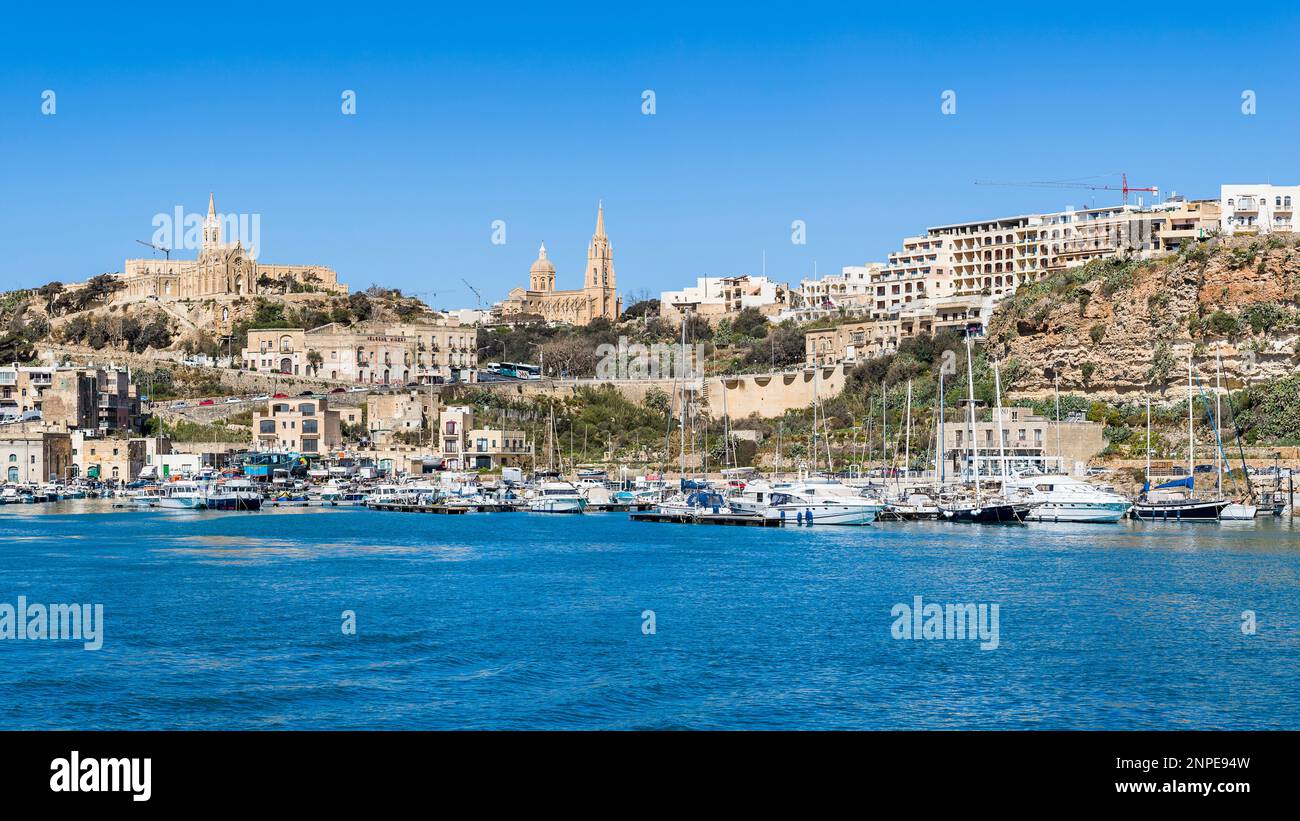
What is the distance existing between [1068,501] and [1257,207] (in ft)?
113

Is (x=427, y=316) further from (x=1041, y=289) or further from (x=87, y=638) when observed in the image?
(x=87, y=638)

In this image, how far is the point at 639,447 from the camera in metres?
77.1

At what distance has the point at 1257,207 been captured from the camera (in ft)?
244

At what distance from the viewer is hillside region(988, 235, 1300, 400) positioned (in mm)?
63438

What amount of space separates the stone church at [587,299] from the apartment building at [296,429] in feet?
169

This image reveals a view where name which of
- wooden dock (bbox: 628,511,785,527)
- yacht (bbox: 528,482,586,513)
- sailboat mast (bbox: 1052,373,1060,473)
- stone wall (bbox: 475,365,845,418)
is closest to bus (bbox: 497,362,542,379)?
stone wall (bbox: 475,365,845,418)

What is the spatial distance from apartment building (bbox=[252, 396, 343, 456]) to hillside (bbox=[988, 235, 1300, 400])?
116 ft

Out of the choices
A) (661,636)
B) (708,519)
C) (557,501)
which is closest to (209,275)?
(557,501)

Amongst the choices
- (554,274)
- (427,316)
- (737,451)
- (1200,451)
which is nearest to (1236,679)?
(1200,451)

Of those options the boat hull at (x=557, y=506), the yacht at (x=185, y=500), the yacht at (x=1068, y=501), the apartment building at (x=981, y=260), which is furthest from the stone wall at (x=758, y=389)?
the yacht at (x=1068, y=501)

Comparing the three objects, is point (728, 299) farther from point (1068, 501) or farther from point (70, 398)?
point (1068, 501)

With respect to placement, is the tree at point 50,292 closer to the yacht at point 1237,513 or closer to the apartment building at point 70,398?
the apartment building at point 70,398

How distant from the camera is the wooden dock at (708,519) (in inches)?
1956

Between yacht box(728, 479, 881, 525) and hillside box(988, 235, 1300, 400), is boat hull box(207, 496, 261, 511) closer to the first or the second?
yacht box(728, 479, 881, 525)
